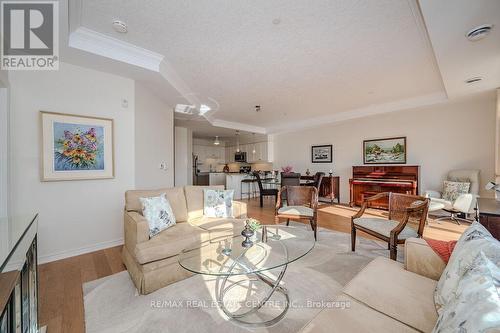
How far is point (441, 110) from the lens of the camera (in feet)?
14.4

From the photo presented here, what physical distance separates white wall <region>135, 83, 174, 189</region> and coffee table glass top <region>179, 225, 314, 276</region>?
1.95 metres

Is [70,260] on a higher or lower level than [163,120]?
lower

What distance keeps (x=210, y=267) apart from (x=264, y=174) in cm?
631

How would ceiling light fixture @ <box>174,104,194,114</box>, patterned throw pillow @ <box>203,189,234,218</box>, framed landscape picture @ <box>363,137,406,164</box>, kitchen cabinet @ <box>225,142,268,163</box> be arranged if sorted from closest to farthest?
patterned throw pillow @ <box>203,189,234,218</box>, ceiling light fixture @ <box>174,104,194,114</box>, framed landscape picture @ <box>363,137,406,164</box>, kitchen cabinet @ <box>225,142,268,163</box>

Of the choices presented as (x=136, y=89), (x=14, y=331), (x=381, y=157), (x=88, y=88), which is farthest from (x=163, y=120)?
(x=381, y=157)

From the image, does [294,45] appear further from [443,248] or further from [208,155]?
[208,155]

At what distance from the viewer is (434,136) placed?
14.7 ft

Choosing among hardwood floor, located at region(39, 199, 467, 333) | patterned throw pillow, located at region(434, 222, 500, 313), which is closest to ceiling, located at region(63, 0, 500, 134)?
patterned throw pillow, located at region(434, 222, 500, 313)

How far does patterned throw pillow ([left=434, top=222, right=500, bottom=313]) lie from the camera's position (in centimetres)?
96

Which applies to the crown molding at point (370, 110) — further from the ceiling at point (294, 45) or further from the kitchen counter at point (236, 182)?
the kitchen counter at point (236, 182)

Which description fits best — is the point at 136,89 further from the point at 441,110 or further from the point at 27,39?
the point at 441,110

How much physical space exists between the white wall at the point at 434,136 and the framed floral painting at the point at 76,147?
5.61 metres

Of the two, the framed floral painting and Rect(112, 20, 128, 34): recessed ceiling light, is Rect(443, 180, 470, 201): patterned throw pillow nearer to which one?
Rect(112, 20, 128, 34): recessed ceiling light

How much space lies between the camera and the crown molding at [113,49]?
7.33 ft
